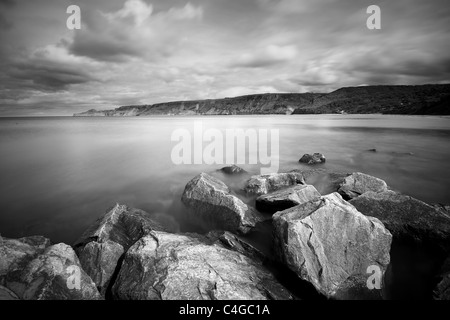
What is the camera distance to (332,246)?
452cm

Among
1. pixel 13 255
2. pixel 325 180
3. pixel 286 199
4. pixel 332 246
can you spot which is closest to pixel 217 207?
pixel 286 199

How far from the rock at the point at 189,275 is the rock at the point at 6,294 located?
4.82 ft

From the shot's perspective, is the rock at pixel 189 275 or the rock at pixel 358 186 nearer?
the rock at pixel 189 275

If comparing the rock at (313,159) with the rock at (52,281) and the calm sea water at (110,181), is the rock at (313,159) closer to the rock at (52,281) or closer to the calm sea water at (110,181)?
the calm sea water at (110,181)

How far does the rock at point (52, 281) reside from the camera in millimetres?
3794

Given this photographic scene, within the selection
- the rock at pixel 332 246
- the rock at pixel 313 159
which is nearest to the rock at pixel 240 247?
the rock at pixel 332 246

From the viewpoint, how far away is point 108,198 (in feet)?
32.3

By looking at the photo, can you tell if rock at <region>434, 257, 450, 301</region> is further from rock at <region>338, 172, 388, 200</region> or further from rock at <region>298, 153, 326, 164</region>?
rock at <region>298, 153, 326, 164</region>

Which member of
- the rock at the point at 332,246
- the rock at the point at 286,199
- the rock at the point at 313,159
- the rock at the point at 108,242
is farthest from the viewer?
the rock at the point at 313,159

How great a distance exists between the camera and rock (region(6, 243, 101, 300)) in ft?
12.4

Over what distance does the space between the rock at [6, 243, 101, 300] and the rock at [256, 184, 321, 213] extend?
5.05 m

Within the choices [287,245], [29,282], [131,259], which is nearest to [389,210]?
[287,245]

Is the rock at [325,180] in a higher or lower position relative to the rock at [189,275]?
higher
